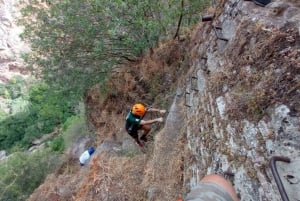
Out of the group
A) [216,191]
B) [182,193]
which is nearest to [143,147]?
[182,193]

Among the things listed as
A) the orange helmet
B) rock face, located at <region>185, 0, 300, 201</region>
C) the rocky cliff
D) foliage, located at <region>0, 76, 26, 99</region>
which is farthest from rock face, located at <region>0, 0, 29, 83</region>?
rock face, located at <region>185, 0, 300, 201</region>

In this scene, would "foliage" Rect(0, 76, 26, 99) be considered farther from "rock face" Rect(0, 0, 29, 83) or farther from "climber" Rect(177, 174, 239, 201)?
"climber" Rect(177, 174, 239, 201)

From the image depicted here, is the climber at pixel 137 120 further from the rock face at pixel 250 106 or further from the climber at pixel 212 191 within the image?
the climber at pixel 212 191

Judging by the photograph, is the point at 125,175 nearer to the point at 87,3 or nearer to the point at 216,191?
the point at 87,3

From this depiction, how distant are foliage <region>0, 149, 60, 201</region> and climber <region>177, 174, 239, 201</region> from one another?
1110 centimetres

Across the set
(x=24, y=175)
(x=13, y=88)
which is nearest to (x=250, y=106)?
(x=24, y=175)

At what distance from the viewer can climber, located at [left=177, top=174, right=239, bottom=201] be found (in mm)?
2066

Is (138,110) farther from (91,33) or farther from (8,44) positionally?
(8,44)

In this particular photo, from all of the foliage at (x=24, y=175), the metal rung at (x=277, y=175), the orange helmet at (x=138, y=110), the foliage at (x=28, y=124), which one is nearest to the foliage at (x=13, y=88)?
the foliage at (x=28, y=124)

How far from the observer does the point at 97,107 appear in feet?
37.8

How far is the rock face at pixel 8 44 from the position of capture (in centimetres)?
3344

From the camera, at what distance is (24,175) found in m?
12.5

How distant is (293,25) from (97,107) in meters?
8.68

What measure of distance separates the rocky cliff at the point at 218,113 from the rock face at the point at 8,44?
26.3 meters
